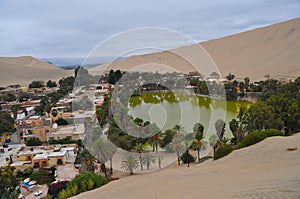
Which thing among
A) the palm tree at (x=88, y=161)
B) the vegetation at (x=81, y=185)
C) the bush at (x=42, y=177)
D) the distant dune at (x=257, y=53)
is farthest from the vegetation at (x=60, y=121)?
the distant dune at (x=257, y=53)

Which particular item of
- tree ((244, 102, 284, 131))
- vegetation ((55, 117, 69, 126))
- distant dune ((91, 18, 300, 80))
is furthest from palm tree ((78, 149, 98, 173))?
distant dune ((91, 18, 300, 80))

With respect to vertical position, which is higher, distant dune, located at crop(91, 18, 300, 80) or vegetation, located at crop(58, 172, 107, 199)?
distant dune, located at crop(91, 18, 300, 80)

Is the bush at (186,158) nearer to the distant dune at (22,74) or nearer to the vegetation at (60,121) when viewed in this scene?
the vegetation at (60,121)

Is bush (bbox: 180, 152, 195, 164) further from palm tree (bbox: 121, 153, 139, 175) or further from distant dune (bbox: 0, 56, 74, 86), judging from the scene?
distant dune (bbox: 0, 56, 74, 86)

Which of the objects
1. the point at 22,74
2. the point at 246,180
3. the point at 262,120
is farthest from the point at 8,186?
the point at 22,74

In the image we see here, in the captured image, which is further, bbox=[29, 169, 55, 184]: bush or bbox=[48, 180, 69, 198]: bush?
bbox=[29, 169, 55, 184]: bush

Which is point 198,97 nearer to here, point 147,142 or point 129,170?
point 147,142

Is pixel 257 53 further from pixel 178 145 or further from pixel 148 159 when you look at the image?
pixel 148 159
